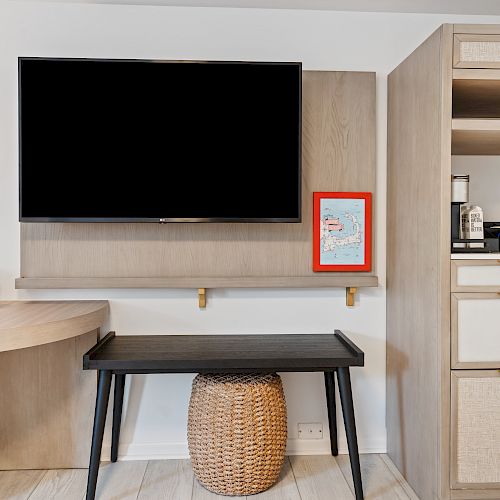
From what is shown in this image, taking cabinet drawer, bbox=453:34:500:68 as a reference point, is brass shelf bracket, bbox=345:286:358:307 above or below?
below

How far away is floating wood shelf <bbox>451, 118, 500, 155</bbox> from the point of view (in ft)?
7.04

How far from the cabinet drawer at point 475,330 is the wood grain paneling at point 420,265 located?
0.14 feet

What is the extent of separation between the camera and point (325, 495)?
2.34m

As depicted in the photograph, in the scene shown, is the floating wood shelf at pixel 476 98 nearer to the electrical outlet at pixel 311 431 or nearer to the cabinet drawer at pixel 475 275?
the cabinet drawer at pixel 475 275

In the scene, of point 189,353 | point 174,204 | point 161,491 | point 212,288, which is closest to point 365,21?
point 174,204

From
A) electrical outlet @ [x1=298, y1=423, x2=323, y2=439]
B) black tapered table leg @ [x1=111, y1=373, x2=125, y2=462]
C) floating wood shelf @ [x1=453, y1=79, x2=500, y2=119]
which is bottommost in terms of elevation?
electrical outlet @ [x1=298, y1=423, x2=323, y2=439]

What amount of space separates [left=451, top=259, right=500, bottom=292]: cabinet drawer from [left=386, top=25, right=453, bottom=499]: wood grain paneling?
0.04m

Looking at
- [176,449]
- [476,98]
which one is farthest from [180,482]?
[476,98]

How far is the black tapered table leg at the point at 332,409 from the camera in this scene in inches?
104

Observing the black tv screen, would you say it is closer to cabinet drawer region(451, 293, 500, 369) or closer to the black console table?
the black console table

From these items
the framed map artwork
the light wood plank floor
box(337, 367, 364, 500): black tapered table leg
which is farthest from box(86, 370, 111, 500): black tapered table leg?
the framed map artwork

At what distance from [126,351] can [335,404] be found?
107 cm

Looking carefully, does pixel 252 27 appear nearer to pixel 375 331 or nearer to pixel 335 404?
pixel 375 331

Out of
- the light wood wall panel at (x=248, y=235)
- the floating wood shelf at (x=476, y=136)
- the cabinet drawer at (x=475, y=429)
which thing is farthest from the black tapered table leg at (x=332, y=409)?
the floating wood shelf at (x=476, y=136)
